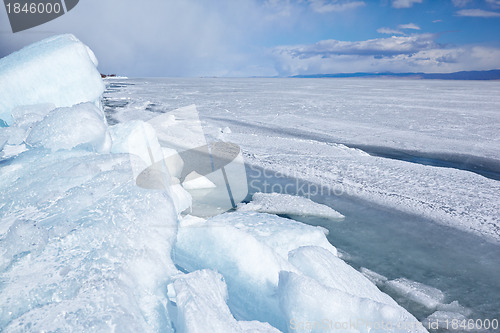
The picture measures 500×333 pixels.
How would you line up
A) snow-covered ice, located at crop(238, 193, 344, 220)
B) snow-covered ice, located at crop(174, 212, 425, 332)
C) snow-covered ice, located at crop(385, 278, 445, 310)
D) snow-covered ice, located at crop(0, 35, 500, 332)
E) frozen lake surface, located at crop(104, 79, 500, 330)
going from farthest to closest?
snow-covered ice, located at crop(238, 193, 344, 220) < frozen lake surface, located at crop(104, 79, 500, 330) < snow-covered ice, located at crop(385, 278, 445, 310) < snow-covered ice, located at crop(174, 212, 425, 332) < snow-covered ice, located at crop(0, 35, 500, 332)

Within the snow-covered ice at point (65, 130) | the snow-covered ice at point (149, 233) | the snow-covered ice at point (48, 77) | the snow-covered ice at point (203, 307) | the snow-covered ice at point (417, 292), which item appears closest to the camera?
the snow-covered ice at point (203, 307)

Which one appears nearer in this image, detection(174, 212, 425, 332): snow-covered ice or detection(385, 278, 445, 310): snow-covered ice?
detection(174, 212, 425, 332): snow-covered ice

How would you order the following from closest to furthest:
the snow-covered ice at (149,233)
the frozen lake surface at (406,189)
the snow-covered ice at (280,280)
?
the snow-covered ice at (149,233)
the snow-covered ice at (280,280)
the frozen lake surface at (406,189)

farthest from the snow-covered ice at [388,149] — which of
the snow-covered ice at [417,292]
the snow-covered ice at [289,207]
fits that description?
the snow-covered ice at [417,292]

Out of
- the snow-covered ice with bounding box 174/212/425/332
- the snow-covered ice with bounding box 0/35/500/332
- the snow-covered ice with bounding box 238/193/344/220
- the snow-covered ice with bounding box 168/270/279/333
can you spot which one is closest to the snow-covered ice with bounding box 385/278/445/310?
the snow-covered ice with bounding box 0/35/500/332

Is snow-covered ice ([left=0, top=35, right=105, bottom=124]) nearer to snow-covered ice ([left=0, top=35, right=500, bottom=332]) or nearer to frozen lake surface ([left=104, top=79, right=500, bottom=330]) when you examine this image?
snow-covered ice ([left=0, top=35, right=500, bottom=332])

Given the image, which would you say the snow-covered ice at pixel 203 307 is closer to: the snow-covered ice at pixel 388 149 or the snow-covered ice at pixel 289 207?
A: the snow-covered ice at pixel 289 207

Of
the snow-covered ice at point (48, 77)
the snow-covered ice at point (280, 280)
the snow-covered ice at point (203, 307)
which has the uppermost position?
the snow-covered ice at point (48, 77)

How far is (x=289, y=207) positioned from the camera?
3.24 metres

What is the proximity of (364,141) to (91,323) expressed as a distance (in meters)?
5.76

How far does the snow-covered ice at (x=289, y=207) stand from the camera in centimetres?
312

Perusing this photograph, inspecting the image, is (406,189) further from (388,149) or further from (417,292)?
(388,149)

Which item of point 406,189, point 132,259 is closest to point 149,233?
point 132,259

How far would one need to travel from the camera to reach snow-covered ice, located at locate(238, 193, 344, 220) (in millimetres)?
3123
